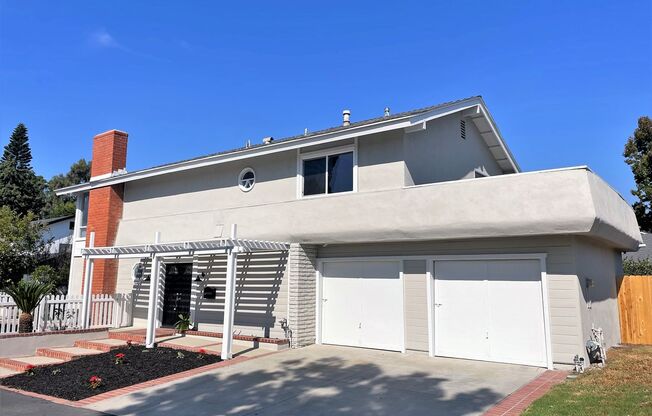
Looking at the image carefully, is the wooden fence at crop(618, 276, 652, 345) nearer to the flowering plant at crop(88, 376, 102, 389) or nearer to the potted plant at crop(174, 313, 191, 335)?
the potted plant at crop(174, 313, 191, 335)

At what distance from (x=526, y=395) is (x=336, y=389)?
327 cm

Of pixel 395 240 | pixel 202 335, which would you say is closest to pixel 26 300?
pixel 202 335

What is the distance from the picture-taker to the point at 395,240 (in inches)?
455

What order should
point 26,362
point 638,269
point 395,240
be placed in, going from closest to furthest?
point 26,362, point 395,240, point 638,269

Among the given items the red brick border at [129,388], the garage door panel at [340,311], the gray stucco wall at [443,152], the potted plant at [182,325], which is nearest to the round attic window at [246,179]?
the garage door panel at [340,311]

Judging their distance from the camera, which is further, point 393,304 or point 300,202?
point 300,202

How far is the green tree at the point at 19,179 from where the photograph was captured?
37688 mm

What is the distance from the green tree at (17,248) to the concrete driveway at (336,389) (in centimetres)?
1926

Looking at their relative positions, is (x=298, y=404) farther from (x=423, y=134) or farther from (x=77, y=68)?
(x=77, y=68)

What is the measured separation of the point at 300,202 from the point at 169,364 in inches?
210

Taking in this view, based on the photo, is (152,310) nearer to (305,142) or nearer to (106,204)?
(305,142)

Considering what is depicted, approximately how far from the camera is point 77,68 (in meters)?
14.9

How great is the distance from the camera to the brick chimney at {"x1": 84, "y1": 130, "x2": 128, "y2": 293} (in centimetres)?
1730

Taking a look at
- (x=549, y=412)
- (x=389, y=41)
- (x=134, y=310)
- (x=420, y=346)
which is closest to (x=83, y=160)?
(x=134, y=310)
